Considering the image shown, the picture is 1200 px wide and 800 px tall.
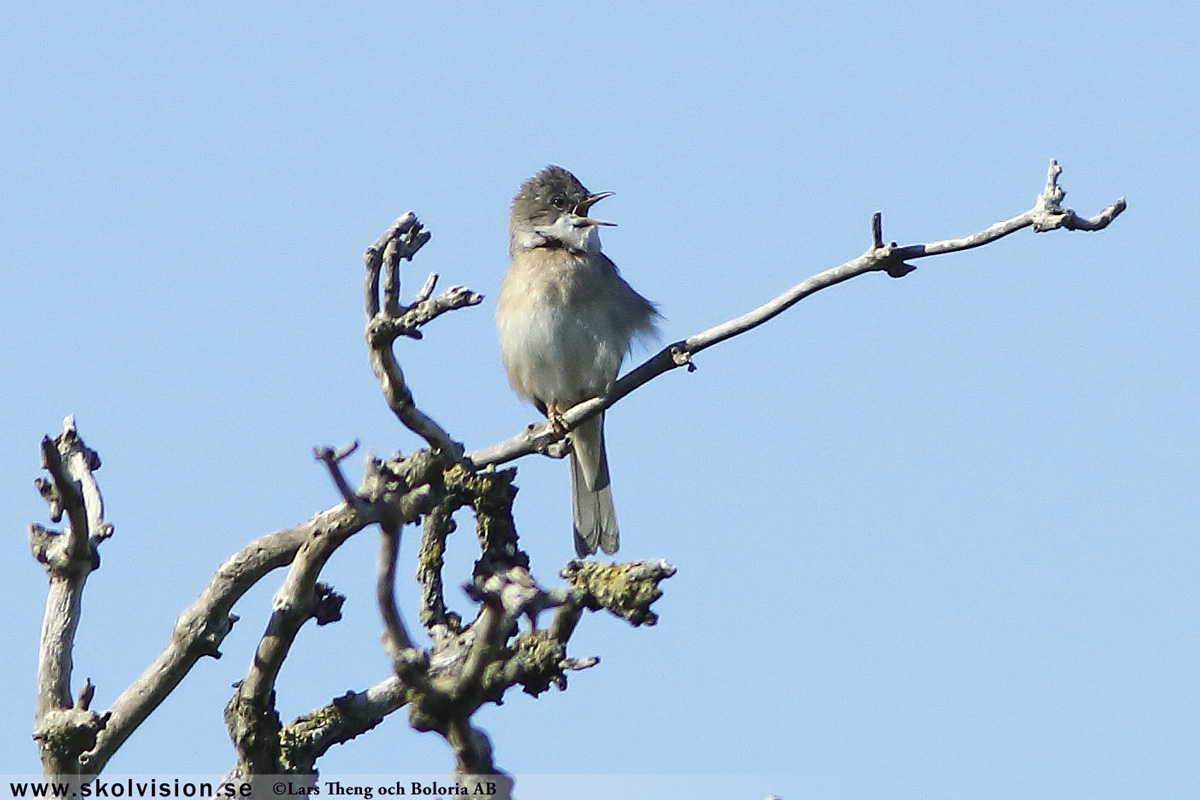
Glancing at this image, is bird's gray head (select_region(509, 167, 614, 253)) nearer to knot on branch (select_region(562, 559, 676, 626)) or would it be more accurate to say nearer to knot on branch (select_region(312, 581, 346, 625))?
knot on branch (select_region(312, 581, 346, 625))

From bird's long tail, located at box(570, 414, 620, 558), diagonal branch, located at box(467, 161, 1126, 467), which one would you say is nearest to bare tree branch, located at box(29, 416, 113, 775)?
diagonal branch, located at box(467, 161, 1126, 467)

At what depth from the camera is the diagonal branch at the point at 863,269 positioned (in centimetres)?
582

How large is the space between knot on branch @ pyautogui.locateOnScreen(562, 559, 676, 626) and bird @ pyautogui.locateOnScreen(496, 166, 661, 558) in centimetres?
402

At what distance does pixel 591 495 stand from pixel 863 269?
4185mm

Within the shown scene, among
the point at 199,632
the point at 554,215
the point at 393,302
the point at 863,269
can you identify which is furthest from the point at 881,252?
the point at 554,215

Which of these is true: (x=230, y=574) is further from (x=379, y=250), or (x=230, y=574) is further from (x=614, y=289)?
(x=614, y=289)

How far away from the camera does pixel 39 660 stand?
5.69 meters

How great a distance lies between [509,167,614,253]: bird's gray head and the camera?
9.38 meters

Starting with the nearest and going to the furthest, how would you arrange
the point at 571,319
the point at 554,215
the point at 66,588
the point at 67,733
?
the point at 67,733 → the point at 66,588 → the point at 571,319 → the point at 554,215

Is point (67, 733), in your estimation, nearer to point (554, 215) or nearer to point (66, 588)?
point (66, 588)

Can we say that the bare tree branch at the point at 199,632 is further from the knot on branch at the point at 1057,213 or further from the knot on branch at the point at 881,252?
the knot on branch at the point at 1057,213

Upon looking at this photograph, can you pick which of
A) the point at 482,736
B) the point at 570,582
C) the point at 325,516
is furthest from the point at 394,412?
the point at 482,736

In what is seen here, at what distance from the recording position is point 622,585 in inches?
187

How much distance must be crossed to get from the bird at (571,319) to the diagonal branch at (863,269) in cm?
206
